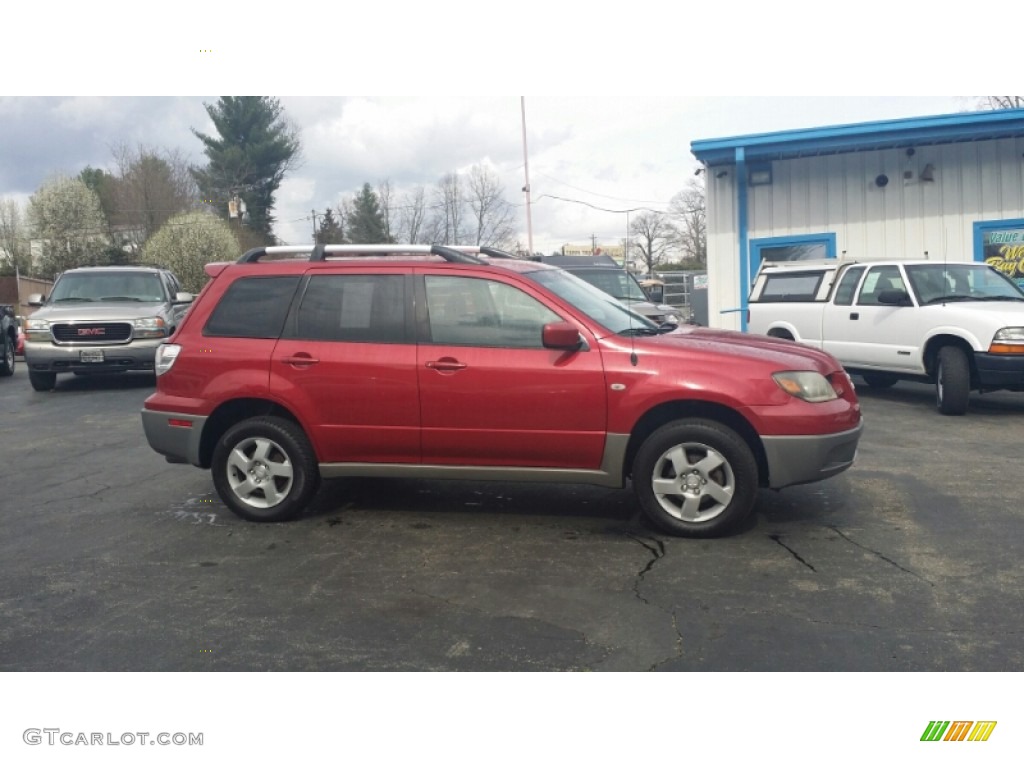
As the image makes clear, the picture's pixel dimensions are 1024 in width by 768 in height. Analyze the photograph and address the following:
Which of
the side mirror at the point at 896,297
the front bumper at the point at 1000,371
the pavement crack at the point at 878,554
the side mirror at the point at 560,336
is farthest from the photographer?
the side mirror at the point at 896,297

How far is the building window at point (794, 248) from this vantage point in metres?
17.2

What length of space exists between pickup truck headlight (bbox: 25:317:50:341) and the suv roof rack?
337 inches

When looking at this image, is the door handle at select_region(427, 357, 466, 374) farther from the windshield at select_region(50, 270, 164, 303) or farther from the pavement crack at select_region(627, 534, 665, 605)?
the windshield at select_region(50, 270, 164, 303)

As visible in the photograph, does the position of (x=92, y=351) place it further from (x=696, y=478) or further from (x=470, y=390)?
(x=696, y=478)

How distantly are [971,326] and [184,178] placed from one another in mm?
30211

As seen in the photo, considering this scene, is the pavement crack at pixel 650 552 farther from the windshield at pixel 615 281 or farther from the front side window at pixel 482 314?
the windshield at pixel 615 281

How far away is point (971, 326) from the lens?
400 inches

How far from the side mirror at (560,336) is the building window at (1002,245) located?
523 inches

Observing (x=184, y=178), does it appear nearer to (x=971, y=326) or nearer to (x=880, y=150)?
(x=880, y=150)

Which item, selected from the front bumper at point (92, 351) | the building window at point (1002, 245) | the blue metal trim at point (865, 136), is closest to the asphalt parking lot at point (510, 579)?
the front bumper at point (92, 351)

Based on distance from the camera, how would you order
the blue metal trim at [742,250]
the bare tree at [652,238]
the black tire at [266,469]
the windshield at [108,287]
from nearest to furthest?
the black tire at [266,469]
the windshield at [108,287]
the blue metal trim at [742,250]
the bare tree at [652,238]

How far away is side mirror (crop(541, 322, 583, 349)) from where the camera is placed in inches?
224

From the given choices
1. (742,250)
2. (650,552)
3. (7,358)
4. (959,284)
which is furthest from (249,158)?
(650,552)

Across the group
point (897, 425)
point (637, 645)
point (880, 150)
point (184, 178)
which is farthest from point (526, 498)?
point (184, 178)
